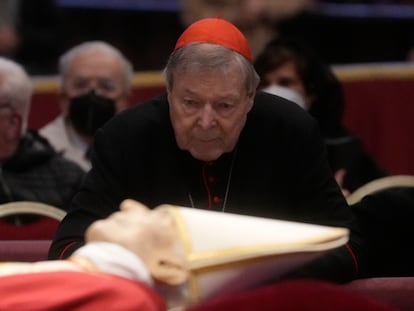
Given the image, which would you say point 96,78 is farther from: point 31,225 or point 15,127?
point 31,225

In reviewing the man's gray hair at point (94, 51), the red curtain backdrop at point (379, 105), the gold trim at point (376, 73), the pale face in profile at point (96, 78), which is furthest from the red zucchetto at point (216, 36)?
the gold trim at point (376, 73)

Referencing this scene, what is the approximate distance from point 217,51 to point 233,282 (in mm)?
843

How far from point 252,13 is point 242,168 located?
10.4 feet

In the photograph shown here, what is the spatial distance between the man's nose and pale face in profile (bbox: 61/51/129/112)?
1924 mm

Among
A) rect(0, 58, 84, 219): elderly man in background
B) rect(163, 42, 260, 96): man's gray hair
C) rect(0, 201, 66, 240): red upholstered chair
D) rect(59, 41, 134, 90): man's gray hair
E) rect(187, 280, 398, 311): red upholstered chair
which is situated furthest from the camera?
rect(59, 41, 134, 90): man's gray hair

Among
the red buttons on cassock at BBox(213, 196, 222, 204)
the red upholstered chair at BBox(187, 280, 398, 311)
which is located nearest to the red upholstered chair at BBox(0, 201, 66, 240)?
the red buttons on cassock at BBox(213, 196, 222, 204)

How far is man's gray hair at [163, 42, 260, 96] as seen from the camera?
11.7ft

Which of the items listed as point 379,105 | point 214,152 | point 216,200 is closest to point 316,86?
point 379,105

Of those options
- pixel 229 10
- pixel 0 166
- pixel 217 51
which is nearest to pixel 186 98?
pixel 217 51

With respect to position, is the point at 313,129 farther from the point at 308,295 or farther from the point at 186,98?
the point at 308,295

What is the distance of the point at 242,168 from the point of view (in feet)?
12.5

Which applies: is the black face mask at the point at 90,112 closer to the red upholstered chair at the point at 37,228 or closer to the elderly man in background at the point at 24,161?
the elderly man in background at the point at 24,161

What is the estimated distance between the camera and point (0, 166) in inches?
197

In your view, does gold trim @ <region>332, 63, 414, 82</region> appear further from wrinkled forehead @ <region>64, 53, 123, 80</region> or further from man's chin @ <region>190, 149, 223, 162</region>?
man's chin @ <region>190, 149, 223, 162</region>
